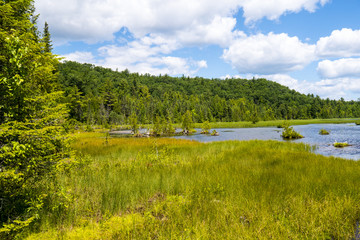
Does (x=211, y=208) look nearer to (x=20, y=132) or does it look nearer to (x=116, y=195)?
(x=116, y=195)

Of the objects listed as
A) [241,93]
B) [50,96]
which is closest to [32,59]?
[50,96]

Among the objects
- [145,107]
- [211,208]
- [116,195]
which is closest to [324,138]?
[211,208]

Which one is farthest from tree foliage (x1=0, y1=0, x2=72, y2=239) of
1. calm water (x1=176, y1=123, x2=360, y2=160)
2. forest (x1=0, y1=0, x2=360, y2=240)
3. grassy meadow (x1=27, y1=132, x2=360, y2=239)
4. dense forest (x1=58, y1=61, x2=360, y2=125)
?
dense forest (x1=58, y1=61, x2=360, y2=125)

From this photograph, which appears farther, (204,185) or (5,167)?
(204,185)

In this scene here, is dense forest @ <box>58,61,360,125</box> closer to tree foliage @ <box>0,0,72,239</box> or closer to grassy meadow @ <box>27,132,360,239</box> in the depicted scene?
grassy meadow @ <box>27,132,360,239</box>

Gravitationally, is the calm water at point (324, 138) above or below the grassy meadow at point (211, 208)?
below

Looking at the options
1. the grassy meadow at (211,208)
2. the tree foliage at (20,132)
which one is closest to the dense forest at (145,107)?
the grassy meadow at (211,208)

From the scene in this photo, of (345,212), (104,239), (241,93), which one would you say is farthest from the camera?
(241,93)

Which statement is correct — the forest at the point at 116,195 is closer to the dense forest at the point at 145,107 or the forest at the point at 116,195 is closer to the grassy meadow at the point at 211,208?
the grassy meadow at the point at 211,208

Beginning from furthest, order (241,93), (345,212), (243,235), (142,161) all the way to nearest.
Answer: (241,93) → (142,161) → (345,212) → (243,235)

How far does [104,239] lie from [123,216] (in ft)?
3.35

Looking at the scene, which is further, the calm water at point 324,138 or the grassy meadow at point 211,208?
the calm water at point 324,138

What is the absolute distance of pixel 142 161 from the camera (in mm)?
11672

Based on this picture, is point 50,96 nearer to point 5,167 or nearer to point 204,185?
point 5,167
